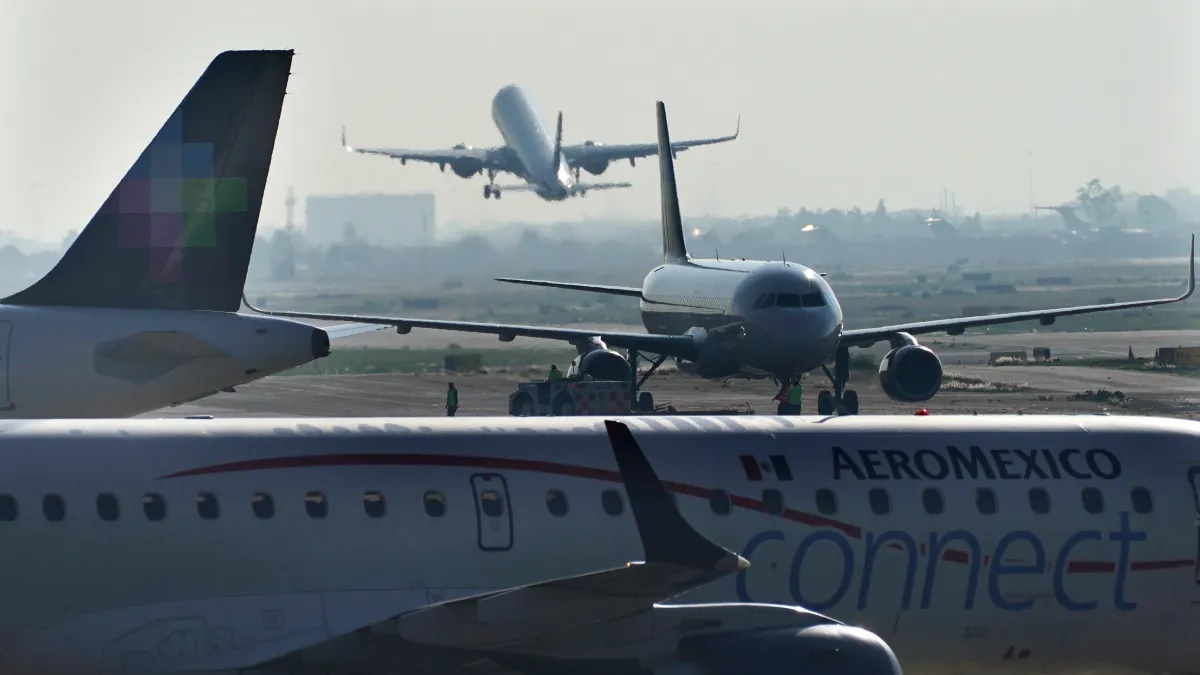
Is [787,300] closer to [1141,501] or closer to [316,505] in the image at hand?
[1141,501]

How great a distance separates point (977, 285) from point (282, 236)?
69777mm

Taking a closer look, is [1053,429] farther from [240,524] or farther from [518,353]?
[518,353]

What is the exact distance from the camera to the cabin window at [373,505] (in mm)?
18391

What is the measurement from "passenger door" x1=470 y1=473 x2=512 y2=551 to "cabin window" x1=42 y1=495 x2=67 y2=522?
3814 millimetres

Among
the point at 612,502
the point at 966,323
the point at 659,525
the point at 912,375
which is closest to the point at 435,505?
the point at 612,502

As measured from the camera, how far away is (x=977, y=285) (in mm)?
161500

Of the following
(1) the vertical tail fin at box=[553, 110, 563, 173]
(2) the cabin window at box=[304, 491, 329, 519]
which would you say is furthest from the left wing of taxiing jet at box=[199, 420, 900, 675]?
(1) the vertical tail fin at box=[553, 110, 563, 173]

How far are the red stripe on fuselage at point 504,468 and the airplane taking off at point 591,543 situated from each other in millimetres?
26

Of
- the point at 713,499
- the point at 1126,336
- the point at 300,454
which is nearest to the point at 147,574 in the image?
the point at 300,454

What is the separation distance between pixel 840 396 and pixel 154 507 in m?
38.4

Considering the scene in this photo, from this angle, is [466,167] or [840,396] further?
[466,167]

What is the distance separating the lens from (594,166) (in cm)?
17000

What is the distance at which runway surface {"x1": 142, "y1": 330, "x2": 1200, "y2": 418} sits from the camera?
189ft

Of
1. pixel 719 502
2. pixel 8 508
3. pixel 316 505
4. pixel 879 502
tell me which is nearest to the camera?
pixel 8 508
